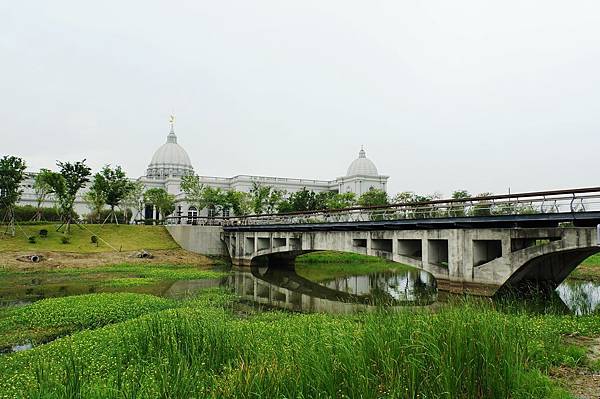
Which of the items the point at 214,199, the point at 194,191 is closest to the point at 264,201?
the point at 214,199

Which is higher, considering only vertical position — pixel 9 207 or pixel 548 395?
pixel 9 207

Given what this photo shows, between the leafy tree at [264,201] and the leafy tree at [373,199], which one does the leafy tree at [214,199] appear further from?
the leafy tree at [373,199]

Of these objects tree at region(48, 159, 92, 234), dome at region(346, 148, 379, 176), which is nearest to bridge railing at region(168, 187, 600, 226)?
tree at region(48, 159, 92, 234)

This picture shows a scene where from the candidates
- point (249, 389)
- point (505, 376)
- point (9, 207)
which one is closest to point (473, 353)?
point (505, 376)

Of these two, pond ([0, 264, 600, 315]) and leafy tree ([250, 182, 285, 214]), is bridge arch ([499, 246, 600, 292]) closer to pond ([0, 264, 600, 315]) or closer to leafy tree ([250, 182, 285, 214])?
pond ([0, 264, 600, 315])

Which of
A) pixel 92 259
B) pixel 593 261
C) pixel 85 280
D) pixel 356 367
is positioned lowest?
pixel 85 280

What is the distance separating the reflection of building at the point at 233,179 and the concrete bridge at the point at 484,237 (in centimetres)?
4828

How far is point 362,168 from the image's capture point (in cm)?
7944

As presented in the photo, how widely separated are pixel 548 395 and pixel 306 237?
22511mm

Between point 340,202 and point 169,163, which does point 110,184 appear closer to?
point 340,202

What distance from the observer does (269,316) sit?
43.8 feet

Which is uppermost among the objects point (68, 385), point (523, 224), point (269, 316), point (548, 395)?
point (523, 224)

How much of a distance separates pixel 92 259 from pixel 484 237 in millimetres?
27910

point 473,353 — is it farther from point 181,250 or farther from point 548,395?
point 181,250
